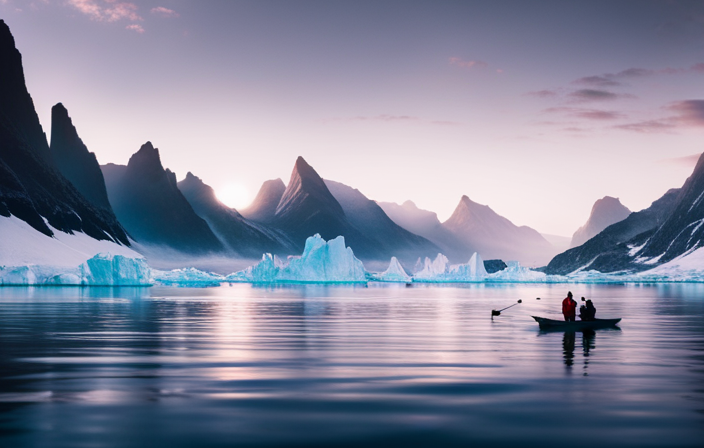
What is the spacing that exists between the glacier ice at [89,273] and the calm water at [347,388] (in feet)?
284

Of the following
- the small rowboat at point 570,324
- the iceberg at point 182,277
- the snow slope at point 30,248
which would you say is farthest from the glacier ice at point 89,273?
the small rowboat at point 570,324

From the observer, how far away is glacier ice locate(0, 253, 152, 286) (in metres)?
123

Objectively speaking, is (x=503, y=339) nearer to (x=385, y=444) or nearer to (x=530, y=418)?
(x=530, y=418)

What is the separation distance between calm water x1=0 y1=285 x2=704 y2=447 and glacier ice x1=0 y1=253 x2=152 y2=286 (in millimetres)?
86634

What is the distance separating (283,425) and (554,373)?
37.5 feet

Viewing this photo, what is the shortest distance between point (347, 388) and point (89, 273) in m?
113

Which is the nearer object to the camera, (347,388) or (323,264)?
(347,388)

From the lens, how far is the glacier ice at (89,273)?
123 metres

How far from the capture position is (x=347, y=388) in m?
20.4

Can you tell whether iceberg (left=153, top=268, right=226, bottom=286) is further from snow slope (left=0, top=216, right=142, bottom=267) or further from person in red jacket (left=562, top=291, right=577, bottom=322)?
person in red jacket (left=562, top=291, right=577, bottom=322)

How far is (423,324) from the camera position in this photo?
4694 cm

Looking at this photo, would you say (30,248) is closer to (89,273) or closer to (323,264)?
(89,273)

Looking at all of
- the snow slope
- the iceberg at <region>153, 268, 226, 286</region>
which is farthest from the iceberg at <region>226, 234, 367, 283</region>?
→ the snow slope

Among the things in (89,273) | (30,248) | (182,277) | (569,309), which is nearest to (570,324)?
(569,309)
